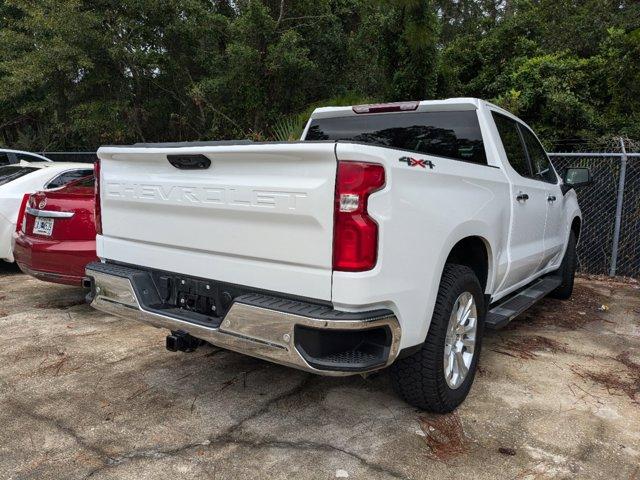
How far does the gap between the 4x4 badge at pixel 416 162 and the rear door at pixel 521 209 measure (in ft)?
4.45

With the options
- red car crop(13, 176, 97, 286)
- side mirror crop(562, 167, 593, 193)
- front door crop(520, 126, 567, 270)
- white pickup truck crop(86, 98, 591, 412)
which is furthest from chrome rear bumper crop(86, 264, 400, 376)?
side mirror crop(562, 167, 593, 193)

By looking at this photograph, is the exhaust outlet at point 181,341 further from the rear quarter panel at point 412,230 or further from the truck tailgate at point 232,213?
the rear quarter panel at point 412,230

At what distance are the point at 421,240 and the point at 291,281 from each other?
68cm

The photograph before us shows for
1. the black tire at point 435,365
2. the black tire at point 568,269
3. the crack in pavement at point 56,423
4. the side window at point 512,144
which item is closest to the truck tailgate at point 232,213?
the black tire at point 435,365

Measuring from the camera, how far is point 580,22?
13.7 metres

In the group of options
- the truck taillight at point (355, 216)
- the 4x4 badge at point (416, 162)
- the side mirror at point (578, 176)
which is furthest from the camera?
the side mirror at point (578, 176)

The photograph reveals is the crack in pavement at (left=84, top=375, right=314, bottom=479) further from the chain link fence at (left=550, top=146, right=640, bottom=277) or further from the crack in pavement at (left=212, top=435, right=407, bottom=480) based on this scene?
the chain link fence at (left=550, top=146, right=640, bottom=277)

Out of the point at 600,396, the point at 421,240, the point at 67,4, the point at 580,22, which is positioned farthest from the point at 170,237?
the point at 580,22

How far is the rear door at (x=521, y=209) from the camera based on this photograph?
12.7 feet

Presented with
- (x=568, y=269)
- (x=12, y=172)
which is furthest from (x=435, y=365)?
(x=12, y=172)

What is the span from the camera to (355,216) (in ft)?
7.56

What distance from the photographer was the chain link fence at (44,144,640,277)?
7129 millimetres

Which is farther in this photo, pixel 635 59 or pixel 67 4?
pixel 67 4

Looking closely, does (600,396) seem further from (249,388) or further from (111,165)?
(111,165)
